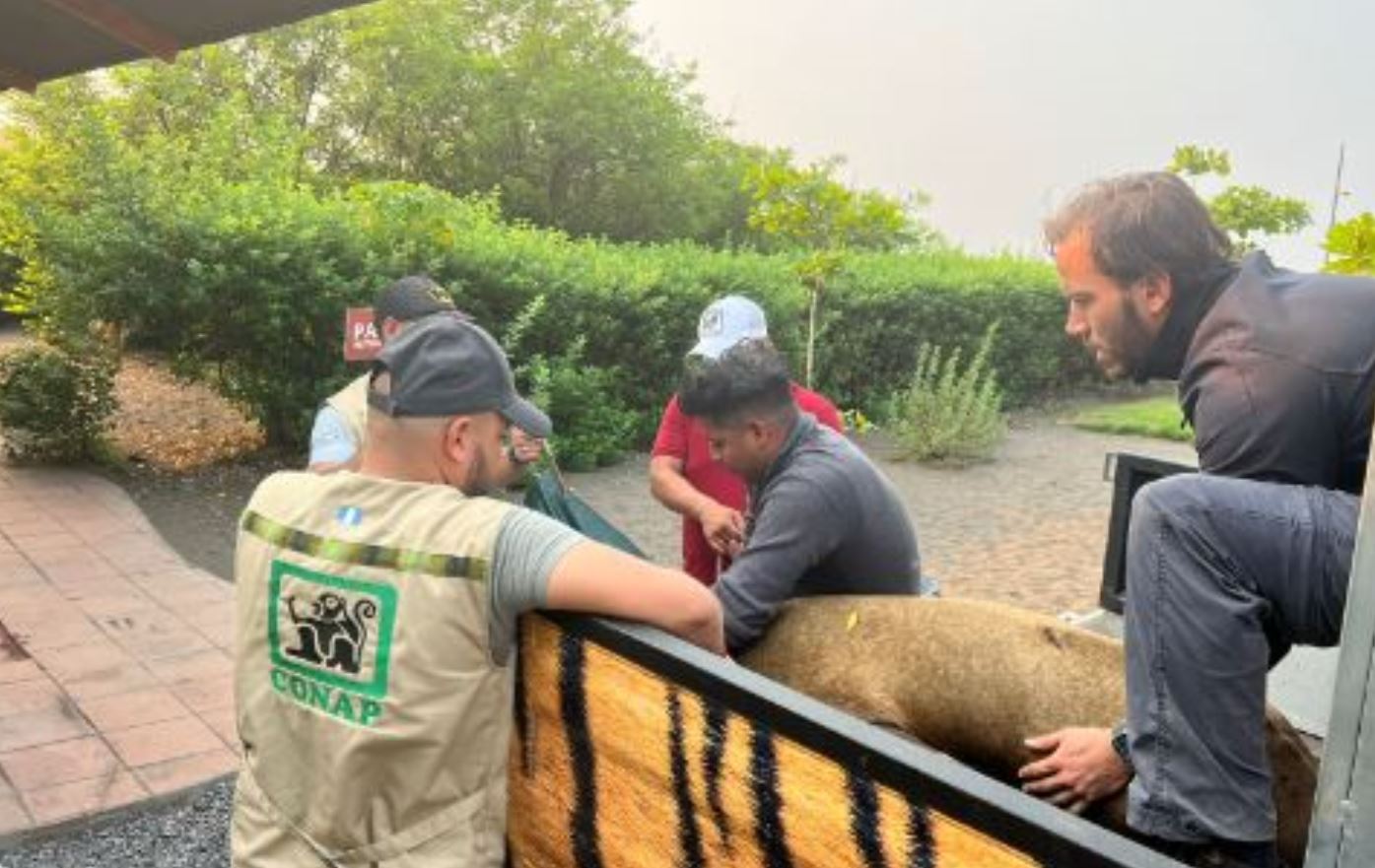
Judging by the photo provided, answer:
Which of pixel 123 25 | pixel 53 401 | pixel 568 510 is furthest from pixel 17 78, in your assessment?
pixel 568 510

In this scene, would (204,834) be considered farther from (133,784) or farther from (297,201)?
(297,201)

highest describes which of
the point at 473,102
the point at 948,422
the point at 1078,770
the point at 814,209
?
the point at 473,102

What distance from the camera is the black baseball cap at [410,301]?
3.84m

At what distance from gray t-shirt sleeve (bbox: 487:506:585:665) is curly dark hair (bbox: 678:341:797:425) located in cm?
88

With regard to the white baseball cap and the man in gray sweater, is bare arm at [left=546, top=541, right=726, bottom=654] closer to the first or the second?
the man in gray sweater

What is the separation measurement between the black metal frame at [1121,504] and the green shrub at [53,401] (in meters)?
7.60

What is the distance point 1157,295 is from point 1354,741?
0.73 m

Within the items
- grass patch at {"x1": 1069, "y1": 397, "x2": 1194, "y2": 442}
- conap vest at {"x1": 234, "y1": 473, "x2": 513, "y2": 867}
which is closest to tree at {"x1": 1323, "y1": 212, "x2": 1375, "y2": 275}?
conap vest at {"x1": 234, "y1": 473, "x2": 513, "y2": 867}

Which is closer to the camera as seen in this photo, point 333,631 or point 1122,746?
point 1122,746

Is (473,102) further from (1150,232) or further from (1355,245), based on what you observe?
(1150,232)

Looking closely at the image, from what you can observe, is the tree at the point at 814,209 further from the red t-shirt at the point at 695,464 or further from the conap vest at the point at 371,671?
the conap vest at the point at 371,671

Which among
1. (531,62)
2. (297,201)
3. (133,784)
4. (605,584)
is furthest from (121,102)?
(605,584)

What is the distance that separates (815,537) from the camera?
2.32 m

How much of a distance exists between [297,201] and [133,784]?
18.6 feet
